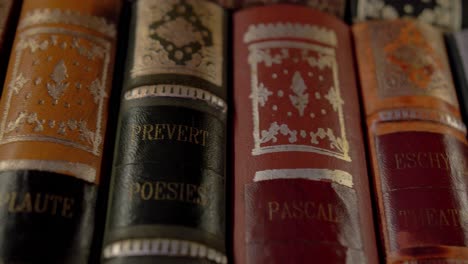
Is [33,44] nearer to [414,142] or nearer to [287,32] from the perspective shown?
[287,32]

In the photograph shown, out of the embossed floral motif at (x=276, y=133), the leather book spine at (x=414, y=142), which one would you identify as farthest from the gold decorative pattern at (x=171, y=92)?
the leather book spine at (x=414, y=142)

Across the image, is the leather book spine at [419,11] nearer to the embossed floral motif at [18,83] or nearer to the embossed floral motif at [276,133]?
the embossed floral motif at [276,133]

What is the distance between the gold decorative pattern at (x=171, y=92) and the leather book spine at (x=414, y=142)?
1.06 ft

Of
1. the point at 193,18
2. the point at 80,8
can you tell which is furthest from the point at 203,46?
the point at 80,8

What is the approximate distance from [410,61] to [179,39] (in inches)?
18.2

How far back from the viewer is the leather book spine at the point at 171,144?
89cm

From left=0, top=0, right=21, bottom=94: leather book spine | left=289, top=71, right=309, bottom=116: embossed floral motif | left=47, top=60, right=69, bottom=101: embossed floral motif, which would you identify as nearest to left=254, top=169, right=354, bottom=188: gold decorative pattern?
left=289, top=71, right=309, bottom=116: embossed floral motif

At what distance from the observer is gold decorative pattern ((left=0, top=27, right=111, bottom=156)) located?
959 mm

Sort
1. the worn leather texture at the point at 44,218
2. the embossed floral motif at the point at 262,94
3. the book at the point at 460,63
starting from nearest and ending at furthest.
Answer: the worn leather texture at the point at 44,218, the embossed floral motif at the point at 262,94, the book at the point at 460,63

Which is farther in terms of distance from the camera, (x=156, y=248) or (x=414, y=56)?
(x=414, y=56)

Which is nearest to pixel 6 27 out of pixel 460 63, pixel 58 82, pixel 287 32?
Result: pixel 58 82

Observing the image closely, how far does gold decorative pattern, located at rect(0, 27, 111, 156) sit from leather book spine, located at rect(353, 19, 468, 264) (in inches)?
20.2

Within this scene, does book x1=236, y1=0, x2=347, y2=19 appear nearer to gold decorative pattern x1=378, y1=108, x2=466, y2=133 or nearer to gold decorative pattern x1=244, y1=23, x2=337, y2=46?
gold decorative pattern x1=244, y1=23, x2=337, y2=46

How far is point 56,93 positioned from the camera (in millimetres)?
995
